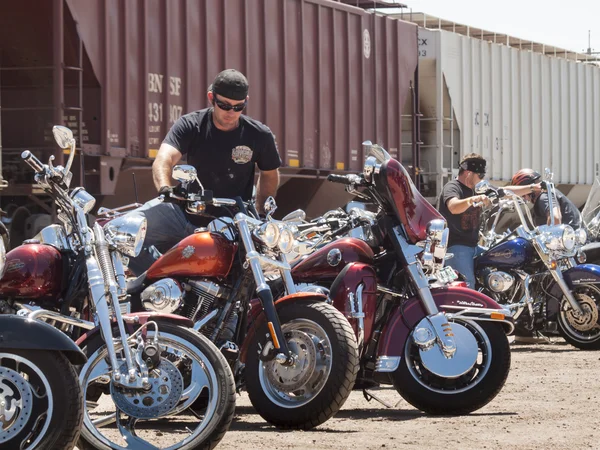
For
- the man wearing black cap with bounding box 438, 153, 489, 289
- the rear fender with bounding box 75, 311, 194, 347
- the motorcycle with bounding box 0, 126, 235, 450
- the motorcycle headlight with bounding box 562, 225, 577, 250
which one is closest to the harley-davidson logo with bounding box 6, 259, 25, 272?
the motorcycle with bounding box 0, 126, 235, 450

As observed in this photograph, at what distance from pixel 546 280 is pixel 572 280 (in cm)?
28

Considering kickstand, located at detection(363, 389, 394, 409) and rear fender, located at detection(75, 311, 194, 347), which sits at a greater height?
rear fender, located at detection(75, 311, 194, 347)

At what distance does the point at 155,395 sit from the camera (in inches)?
199

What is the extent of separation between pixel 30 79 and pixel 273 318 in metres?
7.85

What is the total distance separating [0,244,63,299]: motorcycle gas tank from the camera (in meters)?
5.41

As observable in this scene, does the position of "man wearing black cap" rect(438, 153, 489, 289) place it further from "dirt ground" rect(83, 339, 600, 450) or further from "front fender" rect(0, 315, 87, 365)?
"front fender" rect(0, 315, 87, 365)

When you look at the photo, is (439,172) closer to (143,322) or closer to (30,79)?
(30,79)

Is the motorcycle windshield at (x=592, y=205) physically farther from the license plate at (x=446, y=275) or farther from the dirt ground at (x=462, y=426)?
the license plate at (x=446, y=275)

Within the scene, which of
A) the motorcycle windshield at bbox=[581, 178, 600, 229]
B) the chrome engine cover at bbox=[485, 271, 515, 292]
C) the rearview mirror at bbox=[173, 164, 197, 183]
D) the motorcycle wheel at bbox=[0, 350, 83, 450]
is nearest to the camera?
the motorcycle wheel at bbox=[0, 350, 83, 450]

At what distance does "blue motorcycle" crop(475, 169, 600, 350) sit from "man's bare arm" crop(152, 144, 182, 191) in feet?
14.4

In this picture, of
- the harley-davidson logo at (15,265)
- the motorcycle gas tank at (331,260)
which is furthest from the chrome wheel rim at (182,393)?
the motorcycle gas tank at (331,260)

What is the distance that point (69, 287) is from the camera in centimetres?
538

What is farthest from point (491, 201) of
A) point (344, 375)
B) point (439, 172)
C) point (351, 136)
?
point (439, 172)

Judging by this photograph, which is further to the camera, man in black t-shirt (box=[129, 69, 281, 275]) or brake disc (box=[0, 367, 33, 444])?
man in black t-shirt (box=[129, 69, 281, 275])
